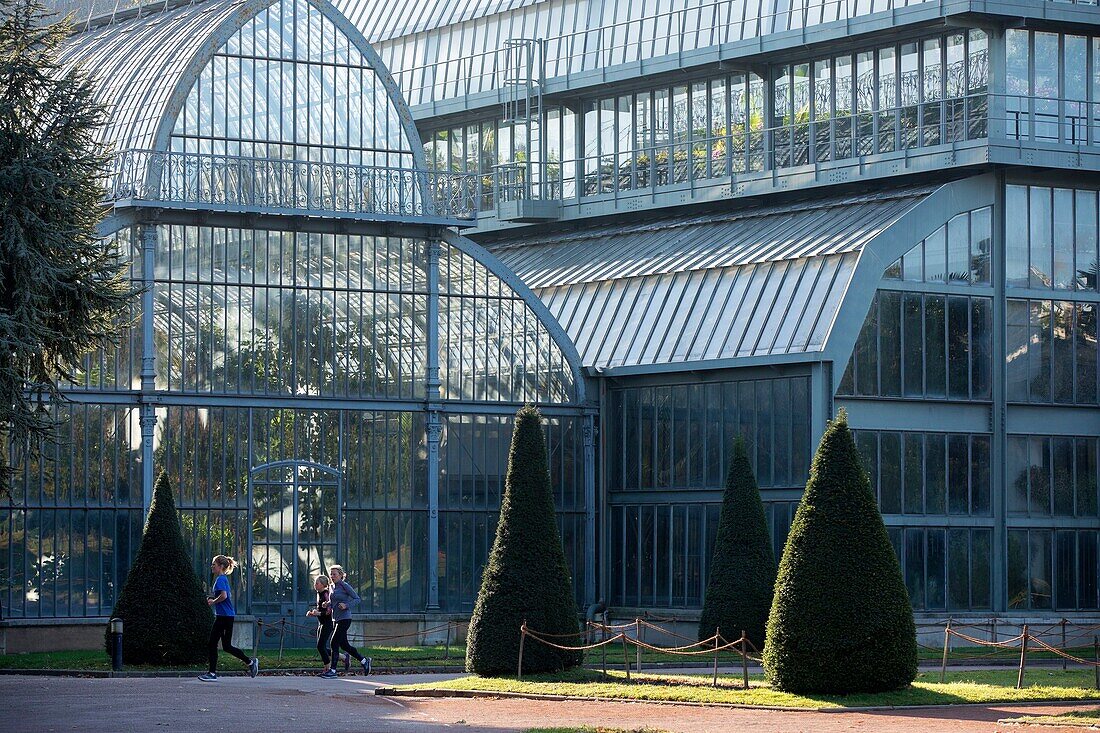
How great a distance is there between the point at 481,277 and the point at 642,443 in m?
5.45

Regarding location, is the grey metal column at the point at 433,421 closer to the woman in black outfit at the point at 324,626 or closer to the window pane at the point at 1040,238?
the woman in black outfit at the point at 324,626

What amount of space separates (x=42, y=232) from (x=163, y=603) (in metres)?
8.01

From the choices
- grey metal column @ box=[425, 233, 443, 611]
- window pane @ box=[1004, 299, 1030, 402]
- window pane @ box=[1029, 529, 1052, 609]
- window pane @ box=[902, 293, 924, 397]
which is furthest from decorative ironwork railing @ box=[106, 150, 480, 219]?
window pane @ box=[1029, 529, 1052, 609]

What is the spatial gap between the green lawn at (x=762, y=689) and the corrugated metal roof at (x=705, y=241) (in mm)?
13008

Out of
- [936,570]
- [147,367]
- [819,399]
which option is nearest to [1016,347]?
[936,570]

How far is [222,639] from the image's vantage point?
31906mm

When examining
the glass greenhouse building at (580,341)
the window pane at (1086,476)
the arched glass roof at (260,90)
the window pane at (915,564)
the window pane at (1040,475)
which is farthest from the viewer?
the window pane at (1086,476)

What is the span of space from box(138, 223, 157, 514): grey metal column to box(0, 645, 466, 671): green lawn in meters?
3.80

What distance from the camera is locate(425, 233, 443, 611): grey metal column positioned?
141 feet

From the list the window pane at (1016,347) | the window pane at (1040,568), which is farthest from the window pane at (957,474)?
the window pane at (1040,568)

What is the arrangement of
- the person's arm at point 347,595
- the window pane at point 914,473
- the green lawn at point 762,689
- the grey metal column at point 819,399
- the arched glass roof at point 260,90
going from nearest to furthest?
1. the green lawn at point 762,689
2. the person's arm at point 347,595
3. the grey metal column at point 819,399
4. the arched glass roof at point 260,90
5. the window pane at point 914,473

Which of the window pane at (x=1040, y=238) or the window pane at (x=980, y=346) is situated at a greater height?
the window pane at (x=1040, y=238)

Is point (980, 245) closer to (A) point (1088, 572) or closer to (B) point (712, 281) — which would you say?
(B) point (712, 281)

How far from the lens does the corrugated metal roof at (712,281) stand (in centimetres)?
4207
